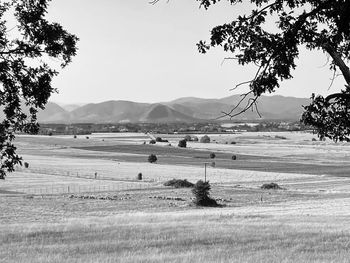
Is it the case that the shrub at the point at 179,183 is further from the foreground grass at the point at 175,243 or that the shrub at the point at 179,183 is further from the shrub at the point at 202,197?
the foreground grass at the point at 175,243

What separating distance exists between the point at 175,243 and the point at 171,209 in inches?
1007

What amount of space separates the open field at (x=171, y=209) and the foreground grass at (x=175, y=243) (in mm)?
41

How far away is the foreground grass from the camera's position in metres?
17.7

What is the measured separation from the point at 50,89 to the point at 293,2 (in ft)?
21.8

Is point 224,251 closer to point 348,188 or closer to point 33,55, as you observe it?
point 33,55

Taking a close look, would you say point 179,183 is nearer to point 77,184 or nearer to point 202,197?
point 77,184

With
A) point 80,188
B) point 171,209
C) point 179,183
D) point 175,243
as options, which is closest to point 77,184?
point 80,188

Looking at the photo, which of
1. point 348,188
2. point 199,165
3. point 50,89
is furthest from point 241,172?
point 50,89

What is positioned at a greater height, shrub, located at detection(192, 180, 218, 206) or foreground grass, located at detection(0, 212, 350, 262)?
foreground grass, located at detection(0, 212, 350, 262)

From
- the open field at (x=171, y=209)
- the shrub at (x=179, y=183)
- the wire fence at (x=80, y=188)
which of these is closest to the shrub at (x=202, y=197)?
the open field at (x=171, y=209)

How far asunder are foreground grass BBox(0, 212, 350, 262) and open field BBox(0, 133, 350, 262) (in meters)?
0.04

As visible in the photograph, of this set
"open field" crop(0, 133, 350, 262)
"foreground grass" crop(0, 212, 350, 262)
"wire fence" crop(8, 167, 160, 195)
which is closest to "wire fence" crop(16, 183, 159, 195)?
"wire fence" crop(8, 167, 160, 195)

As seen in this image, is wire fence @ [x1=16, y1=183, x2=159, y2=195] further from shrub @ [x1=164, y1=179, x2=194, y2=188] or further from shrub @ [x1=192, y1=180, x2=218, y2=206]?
shrub @ [x1=192, y1=180, x2=218, y2=206]

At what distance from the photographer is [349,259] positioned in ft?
54.8
